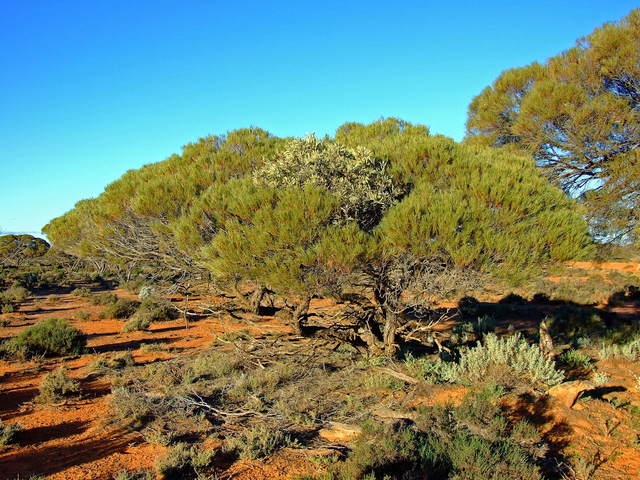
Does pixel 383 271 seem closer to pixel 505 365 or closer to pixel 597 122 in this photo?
pixel 505 365

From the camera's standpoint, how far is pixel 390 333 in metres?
7.86

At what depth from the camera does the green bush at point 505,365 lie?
6.51 m

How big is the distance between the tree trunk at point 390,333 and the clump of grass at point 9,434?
613 cm

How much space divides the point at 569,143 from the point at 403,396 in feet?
23.8

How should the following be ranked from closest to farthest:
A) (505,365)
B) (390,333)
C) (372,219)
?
(372,219)
(505,365)
(390,333)

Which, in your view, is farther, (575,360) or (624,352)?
(624,352)

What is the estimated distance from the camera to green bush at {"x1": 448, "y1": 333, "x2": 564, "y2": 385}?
6508 millimetres

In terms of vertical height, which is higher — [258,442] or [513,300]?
[513,300]

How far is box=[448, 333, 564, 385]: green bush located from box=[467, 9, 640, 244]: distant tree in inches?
167

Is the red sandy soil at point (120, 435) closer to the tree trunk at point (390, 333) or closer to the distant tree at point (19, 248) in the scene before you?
the tree trunk at point (390, 333)

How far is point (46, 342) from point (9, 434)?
6.09 meters

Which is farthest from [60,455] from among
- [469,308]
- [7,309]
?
[7,309]

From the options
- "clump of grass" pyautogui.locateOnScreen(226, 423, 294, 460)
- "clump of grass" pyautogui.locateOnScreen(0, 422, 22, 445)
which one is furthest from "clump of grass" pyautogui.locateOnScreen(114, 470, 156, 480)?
"clump of grass" pyautogui.locateOnScreen(0, 422, 22, 445)

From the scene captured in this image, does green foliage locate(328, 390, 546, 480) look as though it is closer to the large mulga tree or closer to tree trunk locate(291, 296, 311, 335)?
the large mulga tree
